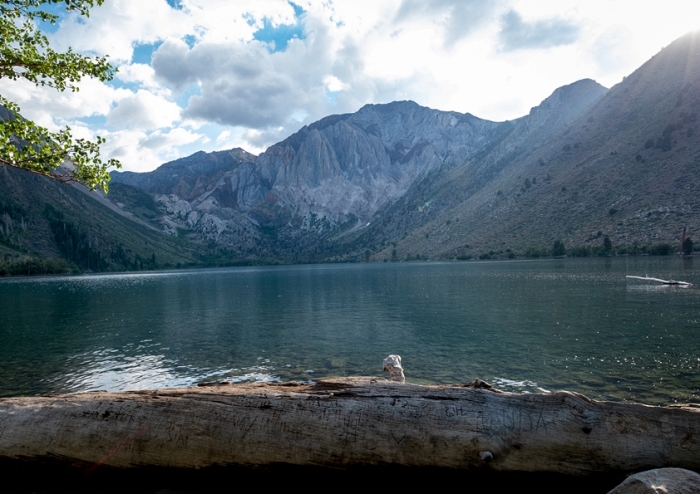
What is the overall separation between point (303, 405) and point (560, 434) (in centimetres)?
508

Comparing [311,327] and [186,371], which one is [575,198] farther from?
[186,371]

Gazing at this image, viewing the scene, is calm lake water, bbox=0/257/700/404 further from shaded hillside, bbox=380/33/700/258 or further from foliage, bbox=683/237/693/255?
shaded hillside, bbox=380/33/700/258

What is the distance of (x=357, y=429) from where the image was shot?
7820 millimetres

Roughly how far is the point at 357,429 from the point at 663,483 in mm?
4926

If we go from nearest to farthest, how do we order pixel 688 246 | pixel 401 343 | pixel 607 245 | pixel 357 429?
pixel 357 429 < pixel 401 343 < pixel 688 246 < pixel 607 245

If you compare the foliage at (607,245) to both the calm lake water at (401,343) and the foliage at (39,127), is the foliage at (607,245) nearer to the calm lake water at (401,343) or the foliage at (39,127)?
the calm lake water at (401,343)

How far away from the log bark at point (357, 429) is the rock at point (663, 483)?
4.32 feet

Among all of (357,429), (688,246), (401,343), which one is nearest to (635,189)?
(688,246)

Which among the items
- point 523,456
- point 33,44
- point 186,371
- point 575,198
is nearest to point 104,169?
point 33,44

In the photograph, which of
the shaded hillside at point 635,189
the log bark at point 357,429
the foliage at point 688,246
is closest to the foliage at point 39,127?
the log bark at point 357,429

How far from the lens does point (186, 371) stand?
91.9 ft

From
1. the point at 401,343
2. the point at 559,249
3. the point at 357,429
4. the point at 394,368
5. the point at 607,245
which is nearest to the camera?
the point at 357,429

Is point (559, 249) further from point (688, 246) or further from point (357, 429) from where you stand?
point (357, 429)

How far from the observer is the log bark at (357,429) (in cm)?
730
